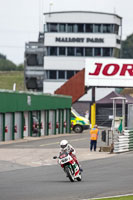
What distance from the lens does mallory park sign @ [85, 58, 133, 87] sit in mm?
56031

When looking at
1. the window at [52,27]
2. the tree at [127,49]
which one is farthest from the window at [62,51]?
the tree at [127,49]

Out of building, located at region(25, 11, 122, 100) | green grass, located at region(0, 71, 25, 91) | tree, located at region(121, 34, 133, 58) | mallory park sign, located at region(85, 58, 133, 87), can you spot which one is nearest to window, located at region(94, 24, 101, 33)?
building, located at region(25, 11, 122, 100)

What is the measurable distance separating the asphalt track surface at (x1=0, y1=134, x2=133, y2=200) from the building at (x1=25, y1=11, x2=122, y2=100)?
62.9 m

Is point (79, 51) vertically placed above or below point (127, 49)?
below

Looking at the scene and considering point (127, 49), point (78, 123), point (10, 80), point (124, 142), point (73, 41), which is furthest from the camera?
point (127, 49)

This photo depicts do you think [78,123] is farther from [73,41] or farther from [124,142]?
[73,41]

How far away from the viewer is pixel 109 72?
5638cm

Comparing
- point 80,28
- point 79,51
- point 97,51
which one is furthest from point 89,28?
point 79,51

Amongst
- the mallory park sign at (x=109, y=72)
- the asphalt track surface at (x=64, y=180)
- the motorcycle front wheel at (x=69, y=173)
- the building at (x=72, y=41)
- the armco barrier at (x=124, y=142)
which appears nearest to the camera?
the asphalt track surface at (x=64, y=180)

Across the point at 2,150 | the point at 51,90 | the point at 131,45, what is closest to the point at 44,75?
the point at 51,90

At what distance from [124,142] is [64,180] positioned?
12.7 metres

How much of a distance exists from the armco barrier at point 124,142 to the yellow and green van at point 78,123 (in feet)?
72.4

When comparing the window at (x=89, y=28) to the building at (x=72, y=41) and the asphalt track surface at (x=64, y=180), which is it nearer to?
the building at (x=72, y=41)

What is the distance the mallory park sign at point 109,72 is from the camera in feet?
184
